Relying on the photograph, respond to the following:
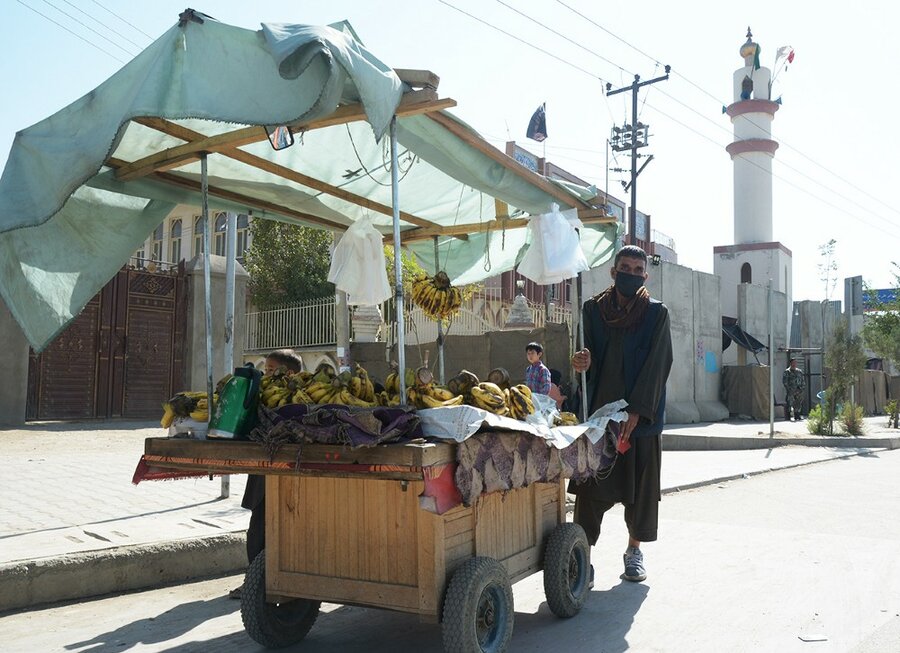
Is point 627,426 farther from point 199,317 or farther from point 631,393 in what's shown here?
point 199,317

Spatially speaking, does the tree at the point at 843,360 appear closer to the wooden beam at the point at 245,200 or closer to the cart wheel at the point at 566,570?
the wooden beam at the point at 245,200

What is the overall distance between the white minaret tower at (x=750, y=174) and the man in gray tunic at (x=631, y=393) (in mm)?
32628

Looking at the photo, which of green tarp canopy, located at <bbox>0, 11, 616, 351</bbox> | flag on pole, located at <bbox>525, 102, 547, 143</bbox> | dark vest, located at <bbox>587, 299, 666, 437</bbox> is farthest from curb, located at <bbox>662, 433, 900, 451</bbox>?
flag on pole, located at <bbox>525, 102, 547, 143</bbox>

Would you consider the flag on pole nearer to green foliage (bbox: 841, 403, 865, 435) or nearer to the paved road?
green foliage (bbox: 841, 403, 865, 435)

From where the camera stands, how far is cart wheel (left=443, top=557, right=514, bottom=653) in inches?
134

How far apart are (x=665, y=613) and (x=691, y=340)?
18674 mm

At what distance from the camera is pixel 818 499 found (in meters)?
9.20

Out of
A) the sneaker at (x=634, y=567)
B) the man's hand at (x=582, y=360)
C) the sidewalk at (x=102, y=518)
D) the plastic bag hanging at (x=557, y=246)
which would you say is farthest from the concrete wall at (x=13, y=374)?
the sneaker at (x=634, y=567)

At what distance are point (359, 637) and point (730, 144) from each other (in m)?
38.3

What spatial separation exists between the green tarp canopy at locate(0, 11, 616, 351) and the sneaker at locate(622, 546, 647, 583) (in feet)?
8.30

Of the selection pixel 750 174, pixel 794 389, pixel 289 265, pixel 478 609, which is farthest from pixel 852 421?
pixel 750 174

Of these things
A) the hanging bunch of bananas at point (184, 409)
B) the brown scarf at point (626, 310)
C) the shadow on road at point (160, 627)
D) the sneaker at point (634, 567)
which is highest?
the brown scarf at point (626, 310)

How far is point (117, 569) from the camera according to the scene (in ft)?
17.2

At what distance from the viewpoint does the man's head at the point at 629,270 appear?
208 inches
